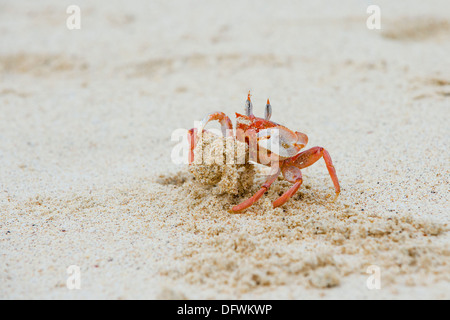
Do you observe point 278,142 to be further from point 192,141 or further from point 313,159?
point 192,141

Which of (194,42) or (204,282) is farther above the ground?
(194,42)

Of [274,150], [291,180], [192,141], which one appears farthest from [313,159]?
[192,141]

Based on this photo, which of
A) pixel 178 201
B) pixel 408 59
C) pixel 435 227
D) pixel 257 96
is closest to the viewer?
pixel 435 227

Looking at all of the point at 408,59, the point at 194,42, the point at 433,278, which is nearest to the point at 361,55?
the point at 408,59


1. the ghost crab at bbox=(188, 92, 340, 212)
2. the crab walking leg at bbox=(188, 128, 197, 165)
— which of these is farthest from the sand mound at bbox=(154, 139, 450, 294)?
the crab walking leg at bbox=(188, 128, 197, 165)

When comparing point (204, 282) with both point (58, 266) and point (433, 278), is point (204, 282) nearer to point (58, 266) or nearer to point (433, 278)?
point (58, 266)

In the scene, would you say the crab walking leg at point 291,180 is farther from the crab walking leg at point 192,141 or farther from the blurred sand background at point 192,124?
the crab walking leg at point 192,141
